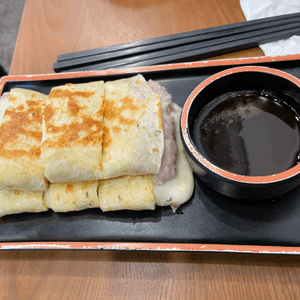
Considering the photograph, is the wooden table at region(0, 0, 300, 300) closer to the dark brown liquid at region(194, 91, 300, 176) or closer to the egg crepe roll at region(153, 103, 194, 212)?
the egg crepe roll at region(153, 103, 194, 212)

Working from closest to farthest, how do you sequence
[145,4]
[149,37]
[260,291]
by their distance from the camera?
[260,291], [149,37], [145,4]

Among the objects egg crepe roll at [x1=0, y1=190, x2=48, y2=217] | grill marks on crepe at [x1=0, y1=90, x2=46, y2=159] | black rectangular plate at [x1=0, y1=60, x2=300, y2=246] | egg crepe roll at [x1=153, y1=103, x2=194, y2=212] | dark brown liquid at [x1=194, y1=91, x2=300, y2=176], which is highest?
grill marks on crepe at [x1=0, y1=90, x2=46, y2=159]

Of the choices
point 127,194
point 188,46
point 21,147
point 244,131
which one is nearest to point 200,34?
point 188,46

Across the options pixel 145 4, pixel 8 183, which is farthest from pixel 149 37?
pixel 8 183

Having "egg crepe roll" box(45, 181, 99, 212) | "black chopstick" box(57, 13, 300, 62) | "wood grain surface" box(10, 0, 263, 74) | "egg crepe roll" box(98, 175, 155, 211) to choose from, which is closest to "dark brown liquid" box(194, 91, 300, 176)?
"egg crepe roll" box(98, 175, 155, 211)

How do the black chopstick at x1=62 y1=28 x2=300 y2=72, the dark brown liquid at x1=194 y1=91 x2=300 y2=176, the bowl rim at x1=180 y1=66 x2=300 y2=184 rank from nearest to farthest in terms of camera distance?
the bowl rim at x1=180 y1=66 x2=300 y2=184 → the dark brown liquid at x1=194 y1=91 x2=300 y2=176 → the black chopstick at x1=62 y1=28 x2=300 y2=72

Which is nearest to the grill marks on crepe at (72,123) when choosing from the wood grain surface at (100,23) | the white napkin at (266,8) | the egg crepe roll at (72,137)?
the egg crepe roll at (72,137)

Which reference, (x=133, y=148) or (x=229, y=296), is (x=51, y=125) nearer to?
(x=133, y=148)
